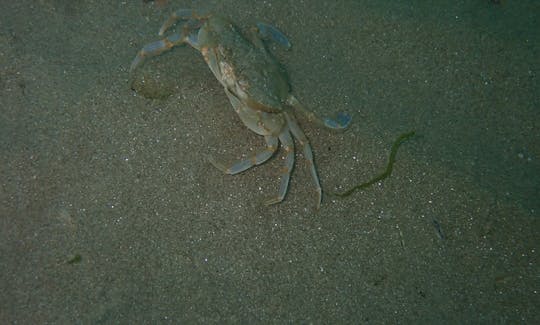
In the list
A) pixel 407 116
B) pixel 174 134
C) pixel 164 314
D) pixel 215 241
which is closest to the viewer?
pixel 164 314

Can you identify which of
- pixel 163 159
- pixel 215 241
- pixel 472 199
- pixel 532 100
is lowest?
pixel 215 241

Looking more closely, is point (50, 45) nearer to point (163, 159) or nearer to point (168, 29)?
point (168, 29)

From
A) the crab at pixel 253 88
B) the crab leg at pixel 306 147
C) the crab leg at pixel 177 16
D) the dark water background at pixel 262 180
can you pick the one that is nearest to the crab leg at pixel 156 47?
the crab at pixel 253 88

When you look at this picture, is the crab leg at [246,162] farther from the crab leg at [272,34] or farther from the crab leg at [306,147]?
the crab leg at [272,34]

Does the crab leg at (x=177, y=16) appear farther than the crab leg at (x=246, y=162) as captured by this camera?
Yes

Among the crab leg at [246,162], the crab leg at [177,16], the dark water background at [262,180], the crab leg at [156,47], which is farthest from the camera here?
the crab leg at [177,16]

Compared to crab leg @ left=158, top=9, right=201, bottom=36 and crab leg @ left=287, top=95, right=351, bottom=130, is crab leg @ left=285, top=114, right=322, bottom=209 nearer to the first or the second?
crab leg @ left=287, top=95, right=351, bottom=130

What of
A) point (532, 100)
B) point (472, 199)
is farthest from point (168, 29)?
point (532, 100)

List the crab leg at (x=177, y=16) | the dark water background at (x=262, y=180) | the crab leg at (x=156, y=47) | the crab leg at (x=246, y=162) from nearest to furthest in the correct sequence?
the dark water background at (x=262, y=180), the crab leg at (x=246, y=162), the crab leg at (x=156, y=47), the crab leg at (x=177, y=16)

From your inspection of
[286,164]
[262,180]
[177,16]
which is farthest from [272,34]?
[262,180]
